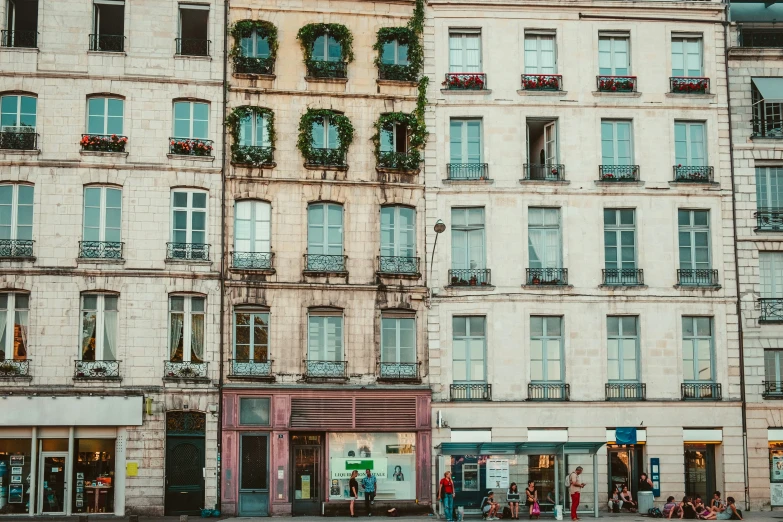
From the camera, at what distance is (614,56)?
127ft

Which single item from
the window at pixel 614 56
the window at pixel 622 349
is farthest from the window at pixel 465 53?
the window at pixel 622 349

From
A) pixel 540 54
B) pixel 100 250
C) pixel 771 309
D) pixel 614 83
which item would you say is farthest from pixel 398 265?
pixel 771 309

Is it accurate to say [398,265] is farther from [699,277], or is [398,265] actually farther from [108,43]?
[108,43]

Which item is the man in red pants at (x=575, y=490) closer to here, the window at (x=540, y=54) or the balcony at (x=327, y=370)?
the balcony at (x=327, y=370)

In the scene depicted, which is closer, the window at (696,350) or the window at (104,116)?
the window at (104,116)

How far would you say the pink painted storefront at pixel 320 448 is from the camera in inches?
1378

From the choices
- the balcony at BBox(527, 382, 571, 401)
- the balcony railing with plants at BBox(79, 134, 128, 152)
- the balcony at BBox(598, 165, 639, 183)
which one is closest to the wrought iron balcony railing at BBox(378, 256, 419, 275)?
the balcony at BBox(527, 382, 571, 401)

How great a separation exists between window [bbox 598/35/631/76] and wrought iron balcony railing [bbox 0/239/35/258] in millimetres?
19898

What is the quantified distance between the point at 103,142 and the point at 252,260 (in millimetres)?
6062

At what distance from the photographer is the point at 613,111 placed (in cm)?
3797

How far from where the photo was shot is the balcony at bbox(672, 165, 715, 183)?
37906 mm

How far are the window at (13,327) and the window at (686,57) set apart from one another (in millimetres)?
23186

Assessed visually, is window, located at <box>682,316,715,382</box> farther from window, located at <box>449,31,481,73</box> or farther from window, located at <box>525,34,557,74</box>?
window, located at <box>449,31,481,73</box>

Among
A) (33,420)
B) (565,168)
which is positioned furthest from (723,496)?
(33,420)
